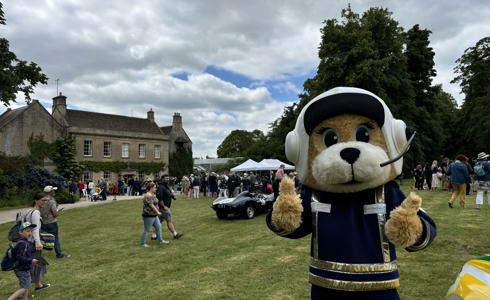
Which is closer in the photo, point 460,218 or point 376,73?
point 460,218

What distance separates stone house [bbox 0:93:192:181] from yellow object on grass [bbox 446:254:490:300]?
35469 mm

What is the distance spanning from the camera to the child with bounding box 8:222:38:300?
17.1 feet

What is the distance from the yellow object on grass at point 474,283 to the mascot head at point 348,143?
0.76m

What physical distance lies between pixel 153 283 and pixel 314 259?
446 cm

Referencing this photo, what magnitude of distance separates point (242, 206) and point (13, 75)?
14174mm

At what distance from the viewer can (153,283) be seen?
635cm

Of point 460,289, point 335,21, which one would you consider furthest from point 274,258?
point 335,21

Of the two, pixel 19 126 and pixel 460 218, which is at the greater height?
pixel 19 126

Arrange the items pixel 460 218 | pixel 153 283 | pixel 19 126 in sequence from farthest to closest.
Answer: pixel 19 126
pixel 460 218
pixel 153 283

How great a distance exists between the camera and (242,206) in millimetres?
13719

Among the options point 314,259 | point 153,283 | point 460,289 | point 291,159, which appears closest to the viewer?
point 460,289

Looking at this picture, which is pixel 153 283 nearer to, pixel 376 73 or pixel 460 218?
pixel 460 218

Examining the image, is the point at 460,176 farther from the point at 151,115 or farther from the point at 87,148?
the point at 151,115

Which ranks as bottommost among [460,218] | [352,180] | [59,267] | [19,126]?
[59,267]
